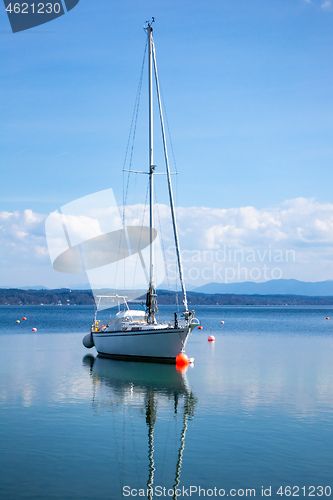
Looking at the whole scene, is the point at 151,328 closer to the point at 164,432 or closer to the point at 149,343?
the point at 149,343

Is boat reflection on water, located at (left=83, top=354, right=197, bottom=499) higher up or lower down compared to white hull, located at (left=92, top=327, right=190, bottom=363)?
lower down

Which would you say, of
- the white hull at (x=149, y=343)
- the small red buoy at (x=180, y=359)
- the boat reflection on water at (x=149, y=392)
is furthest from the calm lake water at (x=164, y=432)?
the white hull at (x=149, y=343)

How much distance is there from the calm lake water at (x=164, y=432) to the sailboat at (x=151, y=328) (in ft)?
5.27

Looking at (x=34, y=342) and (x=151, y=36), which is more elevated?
(x=151, y=36)

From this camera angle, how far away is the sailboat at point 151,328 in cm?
3806

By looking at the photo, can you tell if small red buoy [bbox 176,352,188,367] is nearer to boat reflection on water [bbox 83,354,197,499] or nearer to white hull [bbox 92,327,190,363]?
white hull [bbox 92,327,190,363]

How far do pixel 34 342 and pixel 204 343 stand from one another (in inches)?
843

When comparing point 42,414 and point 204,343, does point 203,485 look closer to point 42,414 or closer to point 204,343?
point 42,414

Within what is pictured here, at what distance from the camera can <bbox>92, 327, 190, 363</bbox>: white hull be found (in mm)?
37781

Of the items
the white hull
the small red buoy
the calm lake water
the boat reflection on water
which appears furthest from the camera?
the small red buoy

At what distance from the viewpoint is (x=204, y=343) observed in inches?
2500

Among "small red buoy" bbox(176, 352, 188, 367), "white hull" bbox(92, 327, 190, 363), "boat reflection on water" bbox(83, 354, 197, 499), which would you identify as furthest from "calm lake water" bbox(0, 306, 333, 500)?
"white hull" bbox(92, 327, 190, 363)

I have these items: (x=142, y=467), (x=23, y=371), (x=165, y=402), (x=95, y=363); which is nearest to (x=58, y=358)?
(x=95, y=363)

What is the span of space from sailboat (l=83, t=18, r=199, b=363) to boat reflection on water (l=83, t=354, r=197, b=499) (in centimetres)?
115
